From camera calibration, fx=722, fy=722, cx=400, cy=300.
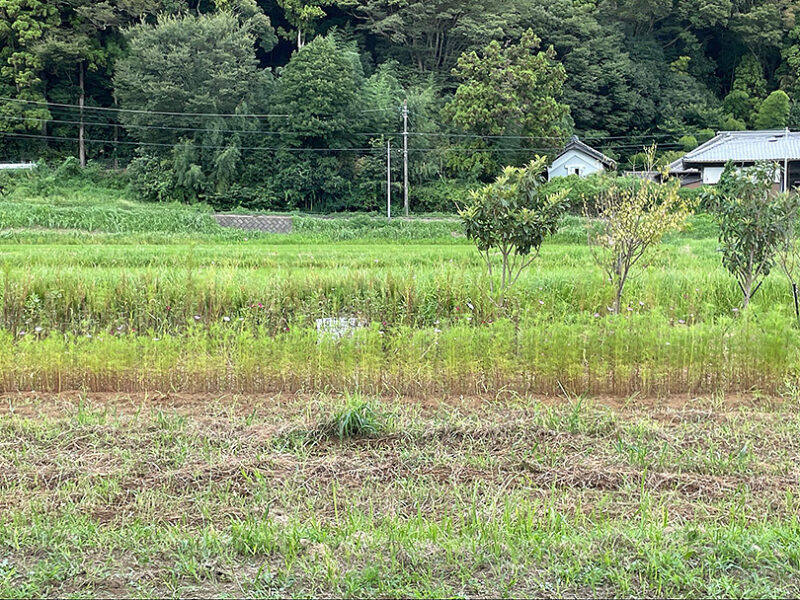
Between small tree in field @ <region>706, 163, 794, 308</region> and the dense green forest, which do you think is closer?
small tree in field @ <region>706, 163, 794, 308</region>

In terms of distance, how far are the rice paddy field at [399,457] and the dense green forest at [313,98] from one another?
1151 inches

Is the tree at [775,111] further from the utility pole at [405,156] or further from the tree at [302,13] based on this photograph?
the tree at [302,13]

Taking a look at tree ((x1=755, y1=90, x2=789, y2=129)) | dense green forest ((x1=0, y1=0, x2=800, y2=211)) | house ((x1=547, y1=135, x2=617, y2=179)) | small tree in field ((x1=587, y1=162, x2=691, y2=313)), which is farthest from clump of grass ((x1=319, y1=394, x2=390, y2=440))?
tree ((x1=755, y1=90, x2=789, y2=129))

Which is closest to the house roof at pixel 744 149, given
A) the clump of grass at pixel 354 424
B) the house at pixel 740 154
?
the house at pixel 740 154

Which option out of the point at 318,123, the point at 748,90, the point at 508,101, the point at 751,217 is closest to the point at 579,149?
the point at 508,101

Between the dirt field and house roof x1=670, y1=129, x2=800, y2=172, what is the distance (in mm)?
36248

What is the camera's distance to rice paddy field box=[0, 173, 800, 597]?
3137 mm

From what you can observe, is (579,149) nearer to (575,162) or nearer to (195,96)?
(575,162)

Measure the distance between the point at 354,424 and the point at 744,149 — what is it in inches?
1578

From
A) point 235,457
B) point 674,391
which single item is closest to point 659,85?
point 674,391

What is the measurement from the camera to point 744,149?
3897cm

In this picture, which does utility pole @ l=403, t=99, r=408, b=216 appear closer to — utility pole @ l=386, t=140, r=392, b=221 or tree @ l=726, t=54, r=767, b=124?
utility pole @ l=386, t=140, r=392, b=221

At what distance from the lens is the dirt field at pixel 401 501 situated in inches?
121

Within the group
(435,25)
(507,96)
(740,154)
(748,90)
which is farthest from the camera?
(748,90)
